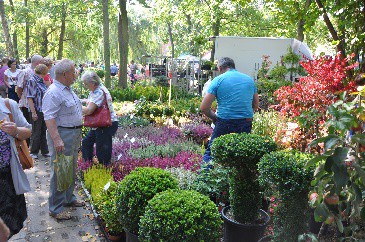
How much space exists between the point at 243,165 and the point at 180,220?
106 centimetres

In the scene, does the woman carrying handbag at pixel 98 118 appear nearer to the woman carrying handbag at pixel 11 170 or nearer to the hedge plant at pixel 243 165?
the woman carrying handbag at pixel 11 170

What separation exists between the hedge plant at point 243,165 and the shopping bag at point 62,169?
170 centimetres

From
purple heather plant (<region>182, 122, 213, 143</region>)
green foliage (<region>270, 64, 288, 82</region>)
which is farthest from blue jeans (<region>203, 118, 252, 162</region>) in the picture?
green foliage (<region>270, 64, 288, 82</region>)

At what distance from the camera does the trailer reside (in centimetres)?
1448

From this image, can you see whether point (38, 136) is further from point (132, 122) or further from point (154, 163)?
point (154, 163)

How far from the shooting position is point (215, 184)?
437 centimetres

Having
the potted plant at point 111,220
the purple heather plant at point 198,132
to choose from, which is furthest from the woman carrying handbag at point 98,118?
the purple heather plant at point 198,132

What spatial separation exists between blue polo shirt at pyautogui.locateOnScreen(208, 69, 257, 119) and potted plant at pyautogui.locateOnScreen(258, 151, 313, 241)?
1.69m

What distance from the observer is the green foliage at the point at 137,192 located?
3236 millimetres

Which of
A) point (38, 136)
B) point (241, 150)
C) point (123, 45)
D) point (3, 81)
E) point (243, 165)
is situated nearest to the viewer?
point (241, 150)

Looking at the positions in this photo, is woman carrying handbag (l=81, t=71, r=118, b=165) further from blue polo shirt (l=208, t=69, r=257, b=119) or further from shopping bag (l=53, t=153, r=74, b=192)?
blue polo shirt (l=208, t=69, r=257, b=119)

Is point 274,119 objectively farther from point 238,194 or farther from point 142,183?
point 142,183

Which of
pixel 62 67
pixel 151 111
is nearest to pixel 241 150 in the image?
pixel 62 67

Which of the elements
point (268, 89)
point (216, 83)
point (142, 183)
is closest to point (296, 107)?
point (216, 83)
